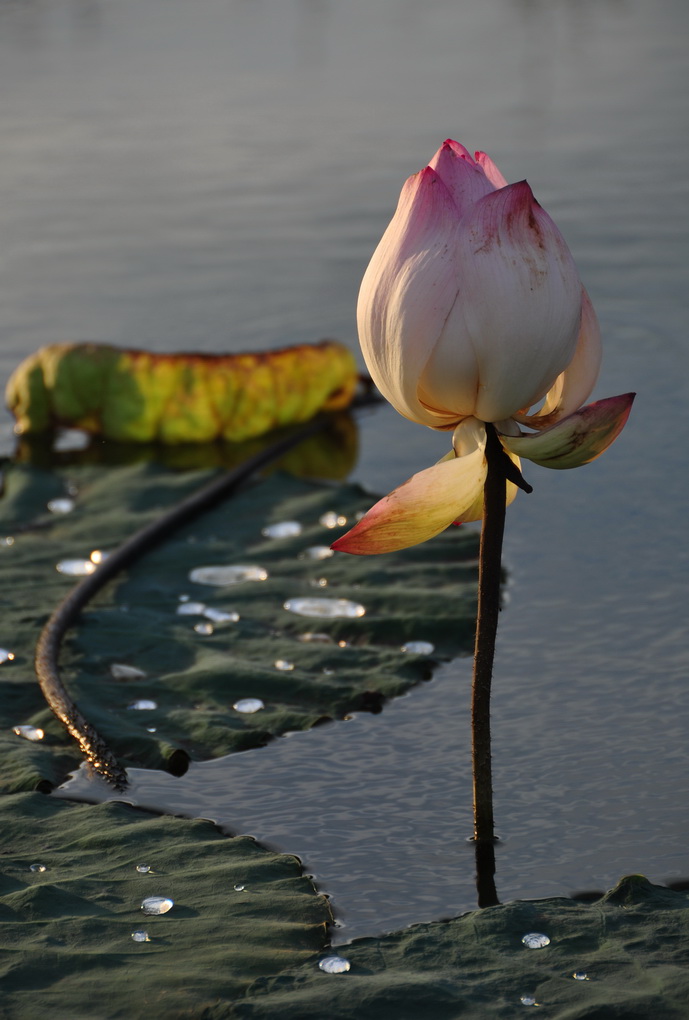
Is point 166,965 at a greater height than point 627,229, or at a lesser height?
lesser

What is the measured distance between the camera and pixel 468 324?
1.32m

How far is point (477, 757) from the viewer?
1.50 m

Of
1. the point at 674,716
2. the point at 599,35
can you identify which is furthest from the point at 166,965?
the point at 599,35

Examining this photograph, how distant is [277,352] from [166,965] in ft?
7.32

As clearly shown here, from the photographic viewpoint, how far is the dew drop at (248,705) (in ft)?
6.72

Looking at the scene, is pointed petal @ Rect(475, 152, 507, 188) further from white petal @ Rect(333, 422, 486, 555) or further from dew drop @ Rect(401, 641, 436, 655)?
dew drop @ Rect(401, 641, 436, 655)

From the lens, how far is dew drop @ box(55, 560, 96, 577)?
8.59ft

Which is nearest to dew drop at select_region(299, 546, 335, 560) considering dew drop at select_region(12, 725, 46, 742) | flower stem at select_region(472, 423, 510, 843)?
dew drop at select_region(12, 725, 46, 742)

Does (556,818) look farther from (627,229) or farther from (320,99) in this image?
(320,99)

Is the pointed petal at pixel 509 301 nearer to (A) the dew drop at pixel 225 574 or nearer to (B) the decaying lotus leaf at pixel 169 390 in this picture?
(A) the dew drop at pixel 225 574

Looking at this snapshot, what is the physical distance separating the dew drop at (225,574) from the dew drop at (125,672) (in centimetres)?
36

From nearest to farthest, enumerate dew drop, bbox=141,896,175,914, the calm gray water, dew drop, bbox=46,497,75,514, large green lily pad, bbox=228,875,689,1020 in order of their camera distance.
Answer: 1. large green lily pad, bbox=228,875,689,1020
2. dew drop, bbox=141,896,175,914
3. the calm gray water
4. dew drop, bbox=46,497,75,514

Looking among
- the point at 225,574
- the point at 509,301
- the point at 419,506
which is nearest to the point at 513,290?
the point at 509,301

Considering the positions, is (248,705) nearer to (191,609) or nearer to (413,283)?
(191,609)
